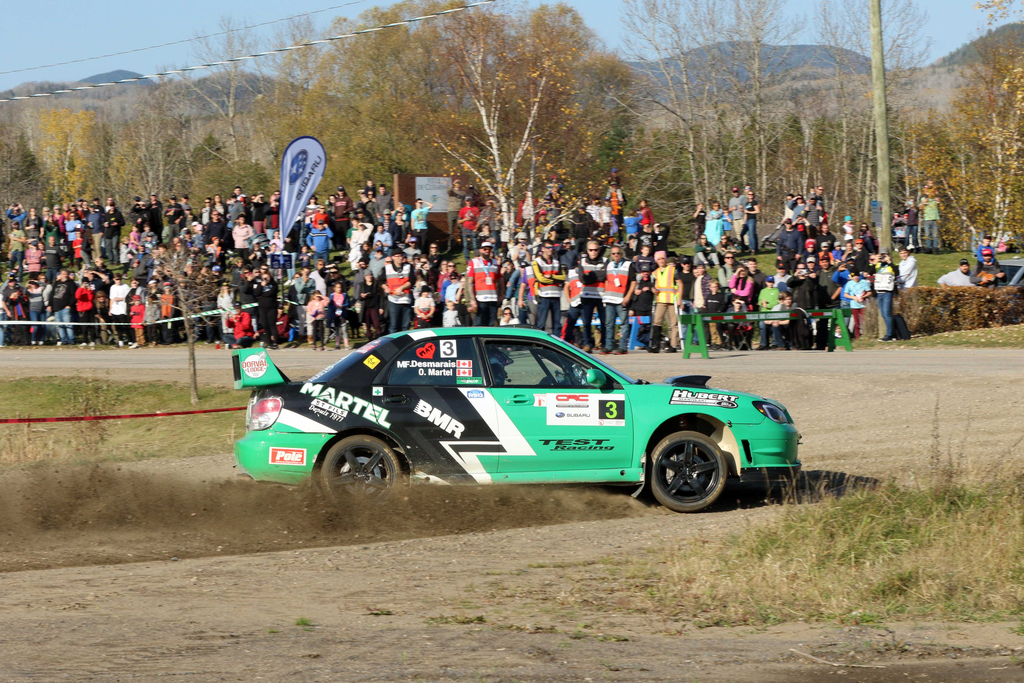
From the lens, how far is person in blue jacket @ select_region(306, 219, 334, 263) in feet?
97.4

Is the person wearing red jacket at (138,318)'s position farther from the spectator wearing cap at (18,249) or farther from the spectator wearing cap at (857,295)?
the spectator wearing cap at (857,295)

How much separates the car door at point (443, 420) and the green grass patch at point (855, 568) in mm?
2004

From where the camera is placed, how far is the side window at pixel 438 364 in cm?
912

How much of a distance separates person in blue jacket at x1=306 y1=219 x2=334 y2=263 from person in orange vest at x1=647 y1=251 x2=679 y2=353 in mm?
11674

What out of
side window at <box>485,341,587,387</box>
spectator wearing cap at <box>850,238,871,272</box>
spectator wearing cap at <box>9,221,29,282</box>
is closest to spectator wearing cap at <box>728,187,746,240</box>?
spectator wearing cap at <box>850,238,871,272</box>

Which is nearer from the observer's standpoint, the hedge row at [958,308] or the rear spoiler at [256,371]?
the rear spoiler at [256,371]

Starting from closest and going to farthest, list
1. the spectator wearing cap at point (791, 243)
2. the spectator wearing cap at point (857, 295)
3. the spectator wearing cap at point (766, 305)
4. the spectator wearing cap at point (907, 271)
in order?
the spectator wearing cap at point (766, 305)
the spectator wearing cap at point (857, 295)
the spectator wearing cap at point (907, 271)
the spectator wearing cap at point (791, 243)

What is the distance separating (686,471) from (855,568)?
2.33 metres

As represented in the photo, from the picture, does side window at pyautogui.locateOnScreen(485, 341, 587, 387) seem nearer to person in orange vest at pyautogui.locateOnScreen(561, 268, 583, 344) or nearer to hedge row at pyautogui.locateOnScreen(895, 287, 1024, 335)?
person in orange vest at pyautogui.locateOnScreen(561, 268, 583, 344)

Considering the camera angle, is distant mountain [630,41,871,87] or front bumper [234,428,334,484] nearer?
front bumper [234,428,334,484]

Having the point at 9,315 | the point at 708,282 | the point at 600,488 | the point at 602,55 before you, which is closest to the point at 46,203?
the point at 602,55

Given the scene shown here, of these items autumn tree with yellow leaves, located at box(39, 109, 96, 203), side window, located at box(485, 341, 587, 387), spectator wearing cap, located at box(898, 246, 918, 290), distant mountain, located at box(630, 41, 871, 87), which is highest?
autumn tree with yellow leaves, located at box(39, 109, 96, 203)

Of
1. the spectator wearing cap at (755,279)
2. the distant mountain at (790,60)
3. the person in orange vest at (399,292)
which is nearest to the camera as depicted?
the spectator wearing cap at (755,279)

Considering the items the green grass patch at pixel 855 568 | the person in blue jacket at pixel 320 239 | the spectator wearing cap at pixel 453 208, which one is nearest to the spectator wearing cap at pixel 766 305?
the person in blue jacket at pixel 320 239
